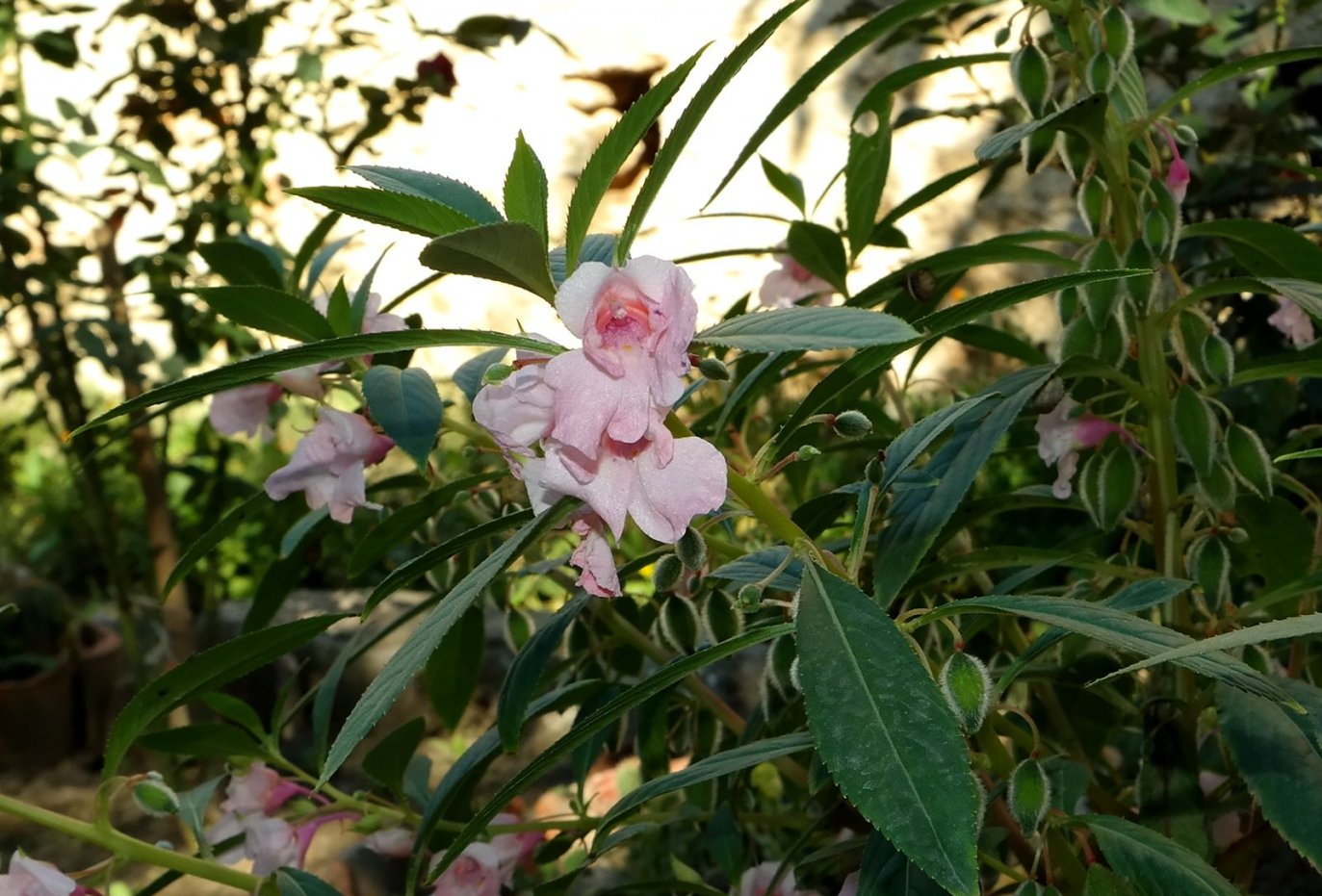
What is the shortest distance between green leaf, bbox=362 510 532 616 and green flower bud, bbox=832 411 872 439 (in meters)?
0.17

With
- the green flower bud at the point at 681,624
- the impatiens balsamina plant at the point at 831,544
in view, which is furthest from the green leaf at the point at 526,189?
the green flower bud at the point at 681,624

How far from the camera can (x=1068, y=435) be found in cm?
88

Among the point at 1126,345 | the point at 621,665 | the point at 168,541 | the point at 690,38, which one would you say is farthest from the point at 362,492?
the point at 690,38

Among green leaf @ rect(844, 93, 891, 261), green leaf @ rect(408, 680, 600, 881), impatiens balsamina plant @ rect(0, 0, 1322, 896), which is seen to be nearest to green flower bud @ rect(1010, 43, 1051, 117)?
impatiens balsamina plant @ rect(0, 0, 1322, 896)

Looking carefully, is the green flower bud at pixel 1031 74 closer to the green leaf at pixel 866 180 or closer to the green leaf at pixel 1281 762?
the green leaf at pixel 866 180

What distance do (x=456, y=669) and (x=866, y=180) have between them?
48 cm

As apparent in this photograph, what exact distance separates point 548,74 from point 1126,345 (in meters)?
4.07

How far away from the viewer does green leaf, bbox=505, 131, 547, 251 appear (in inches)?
21.8

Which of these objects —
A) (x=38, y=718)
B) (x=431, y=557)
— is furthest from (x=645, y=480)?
(x=38, y=718)

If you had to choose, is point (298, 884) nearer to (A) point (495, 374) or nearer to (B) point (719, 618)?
(B) point (719, 618)

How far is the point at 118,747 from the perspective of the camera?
77 centimetres

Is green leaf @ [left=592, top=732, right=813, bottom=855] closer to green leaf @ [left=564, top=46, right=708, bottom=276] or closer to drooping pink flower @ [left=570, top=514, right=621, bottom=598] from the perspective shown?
drooping pink flower @ [left=570, top=514, right=621, bottom=598]

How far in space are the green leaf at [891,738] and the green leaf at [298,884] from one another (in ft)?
1.48

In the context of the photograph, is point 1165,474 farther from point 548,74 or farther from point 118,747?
point 548,74
